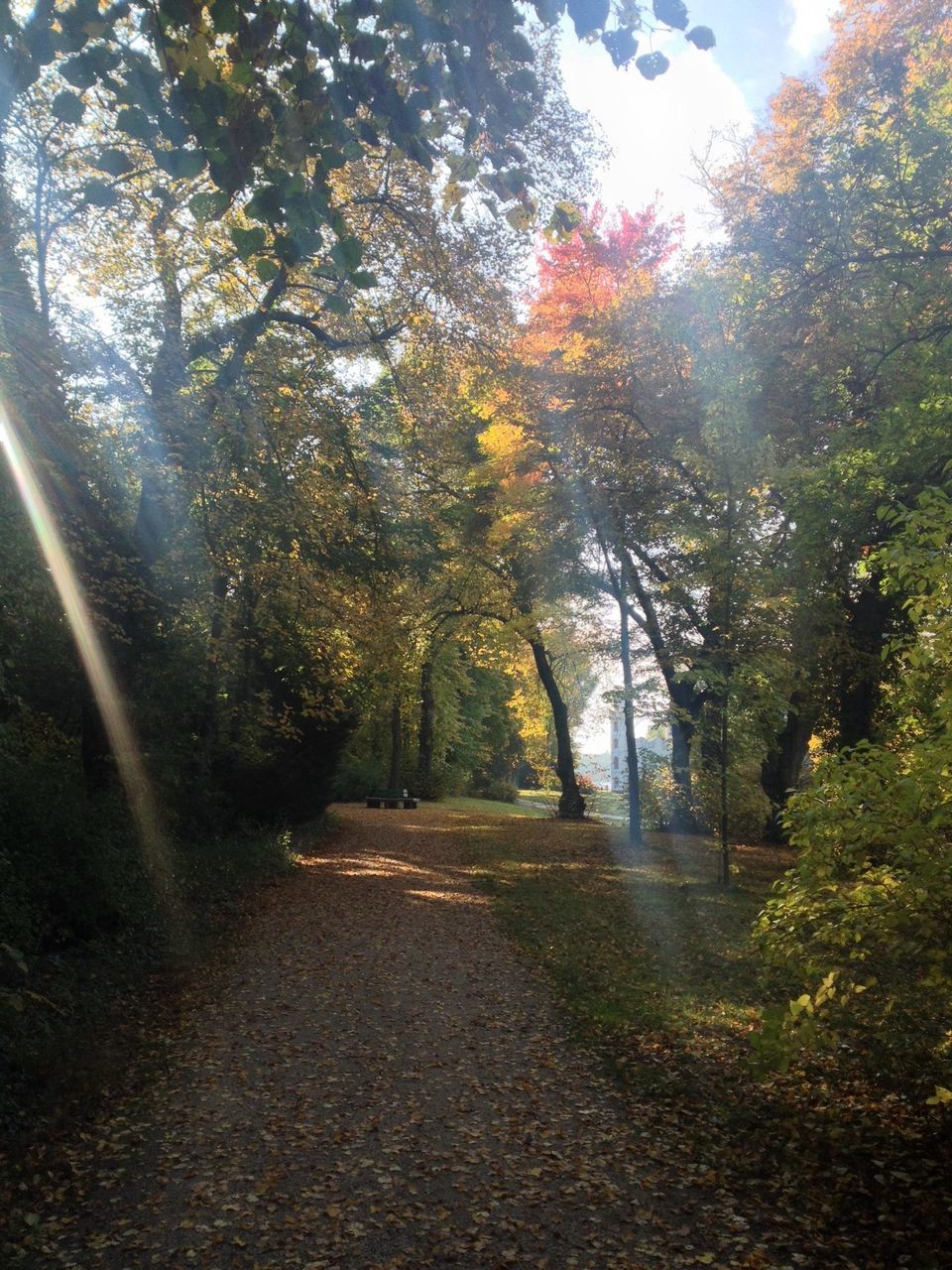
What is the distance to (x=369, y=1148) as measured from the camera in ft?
16.0

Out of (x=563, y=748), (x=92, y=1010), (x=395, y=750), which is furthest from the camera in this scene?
(x=395, y=750)

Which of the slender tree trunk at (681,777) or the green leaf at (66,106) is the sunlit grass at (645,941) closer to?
the slender tree trunk at (681,777)

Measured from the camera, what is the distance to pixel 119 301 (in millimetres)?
11414

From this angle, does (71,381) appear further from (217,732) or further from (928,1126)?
(928,1126)

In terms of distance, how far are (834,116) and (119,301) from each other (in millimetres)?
9564

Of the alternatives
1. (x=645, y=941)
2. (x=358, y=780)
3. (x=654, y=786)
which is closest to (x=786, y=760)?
(x=654, y=786)

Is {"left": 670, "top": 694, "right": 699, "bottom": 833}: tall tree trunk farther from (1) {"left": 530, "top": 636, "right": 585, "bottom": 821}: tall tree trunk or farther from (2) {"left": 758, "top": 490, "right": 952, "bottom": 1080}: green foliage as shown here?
(2) {"left": 758, "top": 490, "right": 952, "bottom": 1080}: green foliage

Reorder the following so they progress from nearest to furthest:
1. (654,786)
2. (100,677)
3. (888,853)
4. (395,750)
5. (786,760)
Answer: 1. (888,853)
2. (100,677)
3. (654,786)
4. (786,760)
5. (395,750)

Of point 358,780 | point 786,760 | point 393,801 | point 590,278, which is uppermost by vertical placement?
point 590,278

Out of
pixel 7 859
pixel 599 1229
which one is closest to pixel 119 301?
pixel 7 859

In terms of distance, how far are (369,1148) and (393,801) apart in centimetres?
2690

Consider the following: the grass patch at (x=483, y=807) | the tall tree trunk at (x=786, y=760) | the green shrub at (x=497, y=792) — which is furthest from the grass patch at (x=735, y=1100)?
the green shrub at (x=497, y=792)

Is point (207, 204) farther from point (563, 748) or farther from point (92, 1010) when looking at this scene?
point (563, 748)

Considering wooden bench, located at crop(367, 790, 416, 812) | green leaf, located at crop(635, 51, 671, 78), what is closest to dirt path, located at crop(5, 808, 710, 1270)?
green leaf, located at crop(635, 51, 671, 78)
